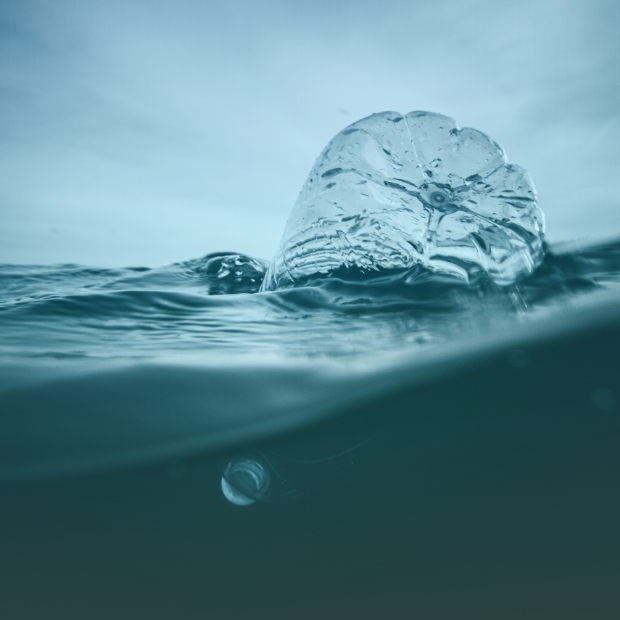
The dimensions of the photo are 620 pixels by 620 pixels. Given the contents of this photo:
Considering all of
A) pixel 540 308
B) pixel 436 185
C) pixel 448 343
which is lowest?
pixel 448 343

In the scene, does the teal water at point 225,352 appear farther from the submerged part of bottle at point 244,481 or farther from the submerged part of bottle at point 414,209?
the submerged part of bottle at point 414,209

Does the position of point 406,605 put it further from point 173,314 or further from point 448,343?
point 173,314

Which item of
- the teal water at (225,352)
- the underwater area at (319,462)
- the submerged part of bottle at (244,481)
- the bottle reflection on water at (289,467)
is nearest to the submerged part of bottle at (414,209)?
the teal water at (225,352)

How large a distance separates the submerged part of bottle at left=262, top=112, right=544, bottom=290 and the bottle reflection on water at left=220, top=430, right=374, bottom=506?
7.72ft

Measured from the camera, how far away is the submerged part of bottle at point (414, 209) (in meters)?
4.07

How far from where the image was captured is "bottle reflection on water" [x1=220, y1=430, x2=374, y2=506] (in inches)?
58.7

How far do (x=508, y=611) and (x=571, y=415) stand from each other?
0.80 m

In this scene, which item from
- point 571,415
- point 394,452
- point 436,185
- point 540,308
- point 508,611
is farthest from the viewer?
point 436,185

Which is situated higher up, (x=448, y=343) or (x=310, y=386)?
(x=448, y=343)

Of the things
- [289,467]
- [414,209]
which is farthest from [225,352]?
[414,209]

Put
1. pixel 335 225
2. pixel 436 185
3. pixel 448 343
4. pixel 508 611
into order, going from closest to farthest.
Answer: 1. pixel 508 611
2. pixel 448 343
3. pixel 335 225
4. pixel 436 185

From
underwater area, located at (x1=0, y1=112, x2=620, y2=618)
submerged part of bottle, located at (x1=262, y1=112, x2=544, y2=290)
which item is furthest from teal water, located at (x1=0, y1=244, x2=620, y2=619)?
submerged part of bottle, located at (x1=262, y1=112, x2=544, y2=290)

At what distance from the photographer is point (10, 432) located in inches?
66.9

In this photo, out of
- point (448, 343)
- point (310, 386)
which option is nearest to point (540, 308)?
point (448, 343)
